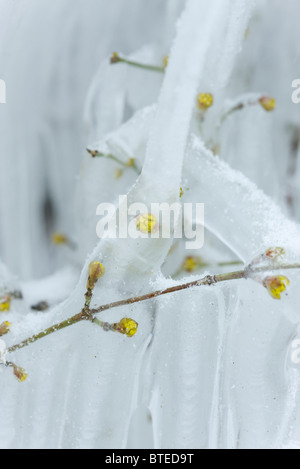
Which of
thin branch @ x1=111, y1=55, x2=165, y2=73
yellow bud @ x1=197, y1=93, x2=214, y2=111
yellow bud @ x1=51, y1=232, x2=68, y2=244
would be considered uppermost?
thin branch @ x1=111, y1=55, x2=165, y2=73

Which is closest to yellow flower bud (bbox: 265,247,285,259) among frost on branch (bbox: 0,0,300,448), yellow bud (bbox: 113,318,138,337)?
frost on branch (bbox: 0,0,300,448)

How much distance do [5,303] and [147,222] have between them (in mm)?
161

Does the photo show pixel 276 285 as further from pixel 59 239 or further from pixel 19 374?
pixel 59 239

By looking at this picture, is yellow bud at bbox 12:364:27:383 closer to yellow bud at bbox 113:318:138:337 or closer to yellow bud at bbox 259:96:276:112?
yellow bud at bbox 113:318:138:337

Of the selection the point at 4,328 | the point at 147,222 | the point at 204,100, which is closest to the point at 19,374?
the point at 4,328

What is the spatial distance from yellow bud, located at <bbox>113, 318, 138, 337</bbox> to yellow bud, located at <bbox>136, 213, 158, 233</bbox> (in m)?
0.07

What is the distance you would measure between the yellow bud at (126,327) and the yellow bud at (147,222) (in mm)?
65

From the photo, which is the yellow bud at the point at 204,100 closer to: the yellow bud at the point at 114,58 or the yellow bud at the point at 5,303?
the yellow bud at the point at 114,58

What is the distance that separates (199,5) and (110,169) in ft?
0.55

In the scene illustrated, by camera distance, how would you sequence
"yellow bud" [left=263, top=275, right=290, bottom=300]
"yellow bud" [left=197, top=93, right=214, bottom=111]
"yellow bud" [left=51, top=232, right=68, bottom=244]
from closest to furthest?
"yellow bud" [left=263, top=275, right=290, bottom=300] < "yellow bud" [left=197, top=93, right=214, bottom=111] < "yellow bud" [left=51, top=232, right=68, bottom=244]

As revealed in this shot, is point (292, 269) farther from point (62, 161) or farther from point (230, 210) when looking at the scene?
point (62, 161)

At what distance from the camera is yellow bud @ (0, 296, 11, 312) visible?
54 cm

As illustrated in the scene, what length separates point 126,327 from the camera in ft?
1.51

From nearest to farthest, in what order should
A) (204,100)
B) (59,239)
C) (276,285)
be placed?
1. (276,285)
2. (204,100)
3. (59,239)
